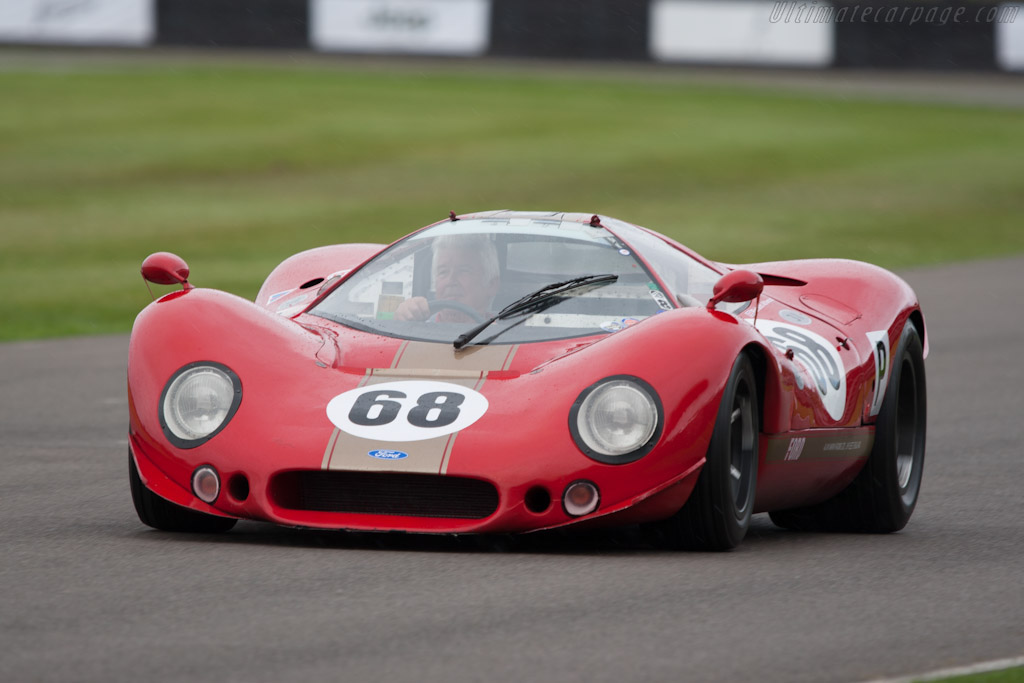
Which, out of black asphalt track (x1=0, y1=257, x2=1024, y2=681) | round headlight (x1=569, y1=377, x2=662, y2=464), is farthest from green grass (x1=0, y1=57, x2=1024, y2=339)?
round headlight (x1=569, y1=377, x2=662, y2=464)

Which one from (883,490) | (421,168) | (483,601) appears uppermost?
(483,601)

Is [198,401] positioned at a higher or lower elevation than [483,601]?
higher

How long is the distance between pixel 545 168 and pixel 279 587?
74.0ft

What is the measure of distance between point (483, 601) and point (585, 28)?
33.8m

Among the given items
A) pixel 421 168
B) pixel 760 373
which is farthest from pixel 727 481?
pixel 421 168

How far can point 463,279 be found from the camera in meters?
6.48

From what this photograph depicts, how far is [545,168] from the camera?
2727cm

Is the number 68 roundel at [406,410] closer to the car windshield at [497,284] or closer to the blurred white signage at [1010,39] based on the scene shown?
the car windshield at [497,284]

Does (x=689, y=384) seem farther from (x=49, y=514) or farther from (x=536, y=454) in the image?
(x=49, y=514)

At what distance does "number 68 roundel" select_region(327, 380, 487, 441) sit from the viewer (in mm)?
5441

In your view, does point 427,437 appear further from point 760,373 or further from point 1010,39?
point 1010,39

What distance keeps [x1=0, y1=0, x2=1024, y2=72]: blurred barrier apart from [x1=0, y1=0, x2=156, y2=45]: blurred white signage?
28 mm

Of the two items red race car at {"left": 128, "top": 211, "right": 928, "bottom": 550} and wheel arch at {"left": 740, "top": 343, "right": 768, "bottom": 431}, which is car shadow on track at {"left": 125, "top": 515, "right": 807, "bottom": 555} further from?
wheel arch at {"left": 740, "top": 343, "right": 768, "bottom": 431}

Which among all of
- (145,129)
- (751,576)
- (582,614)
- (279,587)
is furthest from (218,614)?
(145,129)
